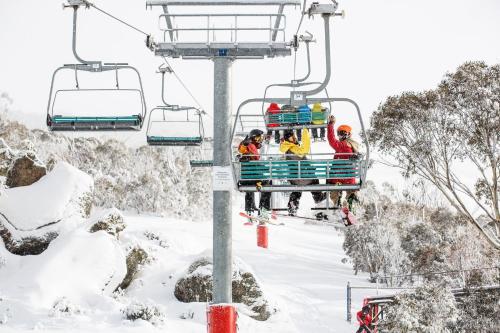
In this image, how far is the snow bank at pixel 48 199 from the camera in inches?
725

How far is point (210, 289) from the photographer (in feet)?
52.6

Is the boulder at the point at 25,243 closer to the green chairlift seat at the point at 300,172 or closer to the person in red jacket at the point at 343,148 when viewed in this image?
the person in red jacket at the point at 343,148

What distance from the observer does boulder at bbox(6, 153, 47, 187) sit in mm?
21250

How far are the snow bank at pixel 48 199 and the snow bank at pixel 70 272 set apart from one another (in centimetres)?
175

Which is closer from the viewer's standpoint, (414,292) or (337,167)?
(337,167)

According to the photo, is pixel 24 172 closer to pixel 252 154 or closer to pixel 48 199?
pixel 48 199

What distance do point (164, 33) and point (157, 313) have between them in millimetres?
9050

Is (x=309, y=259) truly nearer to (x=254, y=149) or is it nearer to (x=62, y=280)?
(x=62, y=280)

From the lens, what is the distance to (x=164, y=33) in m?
7.37

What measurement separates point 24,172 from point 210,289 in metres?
10.6

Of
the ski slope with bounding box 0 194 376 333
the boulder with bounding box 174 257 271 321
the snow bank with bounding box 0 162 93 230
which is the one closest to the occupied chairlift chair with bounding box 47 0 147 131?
the ski slope with bounding box 0 194 376 333

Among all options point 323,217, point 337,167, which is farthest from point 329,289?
point 337,167

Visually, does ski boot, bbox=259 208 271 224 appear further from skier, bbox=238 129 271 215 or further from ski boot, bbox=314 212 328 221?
ski boot, bbox=314 212 328 221

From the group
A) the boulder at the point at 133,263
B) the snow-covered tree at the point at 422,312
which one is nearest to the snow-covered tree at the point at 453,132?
the snow-covered tree at the point at 422,312
